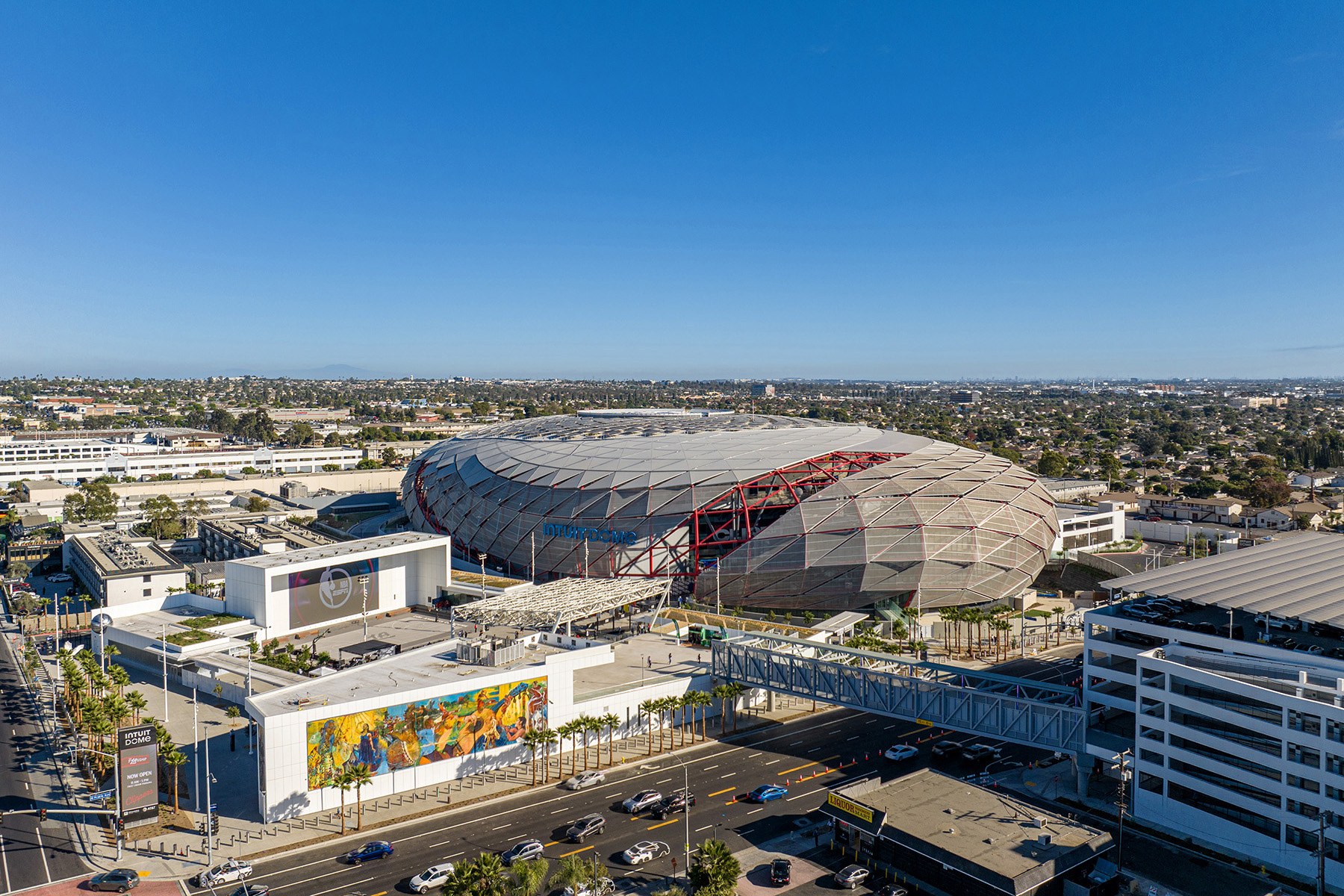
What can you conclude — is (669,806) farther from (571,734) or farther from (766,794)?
(571,734)

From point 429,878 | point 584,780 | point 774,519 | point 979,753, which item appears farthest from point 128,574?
point 979,753

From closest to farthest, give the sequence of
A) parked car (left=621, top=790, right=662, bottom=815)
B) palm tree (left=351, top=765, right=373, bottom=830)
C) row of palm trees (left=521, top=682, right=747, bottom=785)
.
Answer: palm tree (left=351, top=765, right=373, bottom=830), parked car (left=621, top=790, right=662, bottom=815), row of palm trees (left=521, top=682, right=747, bottom=785)

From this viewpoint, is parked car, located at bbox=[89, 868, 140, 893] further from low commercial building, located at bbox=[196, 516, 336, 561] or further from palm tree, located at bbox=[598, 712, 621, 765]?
Answer: low commercial building, located at bbox=[196, 516, 336, 561]

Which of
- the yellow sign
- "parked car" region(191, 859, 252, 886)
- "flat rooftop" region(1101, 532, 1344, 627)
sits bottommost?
"parked car" region(191, 859, 252, 886)

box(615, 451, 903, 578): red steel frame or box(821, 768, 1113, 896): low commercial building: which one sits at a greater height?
box(615, 451, 903, 578): red steel frame

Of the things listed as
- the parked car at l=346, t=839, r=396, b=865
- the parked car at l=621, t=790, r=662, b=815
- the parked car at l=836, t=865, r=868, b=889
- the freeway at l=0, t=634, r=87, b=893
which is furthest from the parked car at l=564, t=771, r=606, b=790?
the freeway at l=0, t=634, r=87, b=893

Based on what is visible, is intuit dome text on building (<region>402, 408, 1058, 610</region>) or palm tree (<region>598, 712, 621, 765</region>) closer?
palm tree (<region>598, 712, 621, 765</region>)

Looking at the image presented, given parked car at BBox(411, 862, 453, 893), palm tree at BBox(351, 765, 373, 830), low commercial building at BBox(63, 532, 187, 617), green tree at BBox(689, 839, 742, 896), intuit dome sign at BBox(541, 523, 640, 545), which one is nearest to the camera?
green tree at BBox(689, 839, 742, 896)
